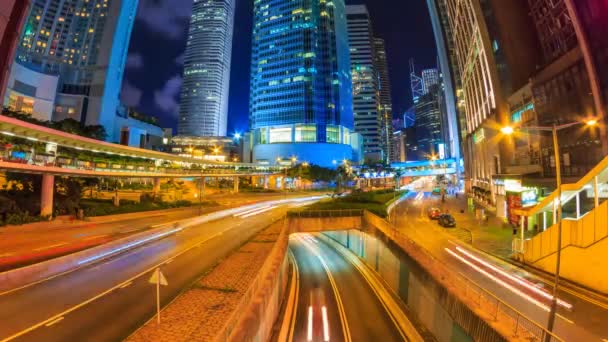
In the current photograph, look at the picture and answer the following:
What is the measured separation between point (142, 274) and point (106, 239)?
32.9ft

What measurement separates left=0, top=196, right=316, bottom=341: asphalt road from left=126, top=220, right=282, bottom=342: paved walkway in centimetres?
106

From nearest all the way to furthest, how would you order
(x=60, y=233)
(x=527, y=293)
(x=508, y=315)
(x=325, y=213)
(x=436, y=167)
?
(x=508, y=315), (x=527, y=293), (x=60, y=233), (x=325, y=213), (x=436, y=167)

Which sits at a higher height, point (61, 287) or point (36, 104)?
point (36, 104)

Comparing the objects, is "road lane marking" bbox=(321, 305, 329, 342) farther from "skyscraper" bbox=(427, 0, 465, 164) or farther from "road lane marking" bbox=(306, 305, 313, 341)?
"skyscraper" bbox=(427, 0, 465, 164)

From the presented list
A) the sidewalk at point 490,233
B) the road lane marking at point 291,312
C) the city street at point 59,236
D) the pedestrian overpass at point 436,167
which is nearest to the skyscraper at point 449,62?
the pedestrian overpass at point 436,167

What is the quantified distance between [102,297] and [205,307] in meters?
6.05

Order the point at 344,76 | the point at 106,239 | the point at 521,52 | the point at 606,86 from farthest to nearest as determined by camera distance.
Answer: the point at 344,76, the point at 521,52, the point at 606,86, the point at 106,239

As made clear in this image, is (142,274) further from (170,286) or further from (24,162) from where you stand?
(24,162)

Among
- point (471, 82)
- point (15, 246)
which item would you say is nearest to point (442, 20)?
point (471, 82)

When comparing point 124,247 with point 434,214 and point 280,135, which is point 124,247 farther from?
point 280,135

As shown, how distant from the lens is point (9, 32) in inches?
1063

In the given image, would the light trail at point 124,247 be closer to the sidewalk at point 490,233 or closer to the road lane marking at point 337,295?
the road lane marking at point 337,295

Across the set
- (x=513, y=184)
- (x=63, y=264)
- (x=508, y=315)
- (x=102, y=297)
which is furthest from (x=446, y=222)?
(x=63, y=264)

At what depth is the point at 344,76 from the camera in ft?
488
